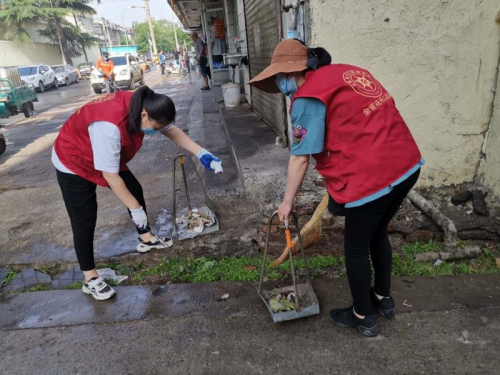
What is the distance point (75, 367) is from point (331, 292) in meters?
1.72

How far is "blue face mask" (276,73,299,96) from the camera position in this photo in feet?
6.69

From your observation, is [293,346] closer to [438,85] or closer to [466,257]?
[466,257]

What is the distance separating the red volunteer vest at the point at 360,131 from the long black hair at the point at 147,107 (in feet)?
3.21

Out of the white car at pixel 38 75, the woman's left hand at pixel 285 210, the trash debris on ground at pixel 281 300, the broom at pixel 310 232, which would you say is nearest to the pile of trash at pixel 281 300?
the trash debris on ground at pixel 281 300

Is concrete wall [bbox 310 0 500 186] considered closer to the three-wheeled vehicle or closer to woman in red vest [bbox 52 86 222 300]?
woman in red vest [bbox 52 86 222 300]

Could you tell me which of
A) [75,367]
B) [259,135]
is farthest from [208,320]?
[259,135]

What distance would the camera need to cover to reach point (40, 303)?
284 cm

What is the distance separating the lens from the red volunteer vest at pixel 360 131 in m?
1.82

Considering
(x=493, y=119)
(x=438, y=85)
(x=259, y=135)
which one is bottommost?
(x=259, y=135)

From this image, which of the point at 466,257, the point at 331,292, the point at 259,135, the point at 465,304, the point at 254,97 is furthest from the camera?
the point at 254,97

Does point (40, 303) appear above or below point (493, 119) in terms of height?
below

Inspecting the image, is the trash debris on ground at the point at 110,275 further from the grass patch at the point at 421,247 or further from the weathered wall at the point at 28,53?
the weathered wall at the point at 28,53

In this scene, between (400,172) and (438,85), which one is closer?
(400,172)

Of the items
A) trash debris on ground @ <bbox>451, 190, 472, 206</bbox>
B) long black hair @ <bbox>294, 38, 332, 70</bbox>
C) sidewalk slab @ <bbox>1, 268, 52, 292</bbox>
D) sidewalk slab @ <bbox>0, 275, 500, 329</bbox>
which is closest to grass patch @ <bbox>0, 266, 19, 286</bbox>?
sidewalk slab @ <bbox>1, 268, 52, 292</bbox>
